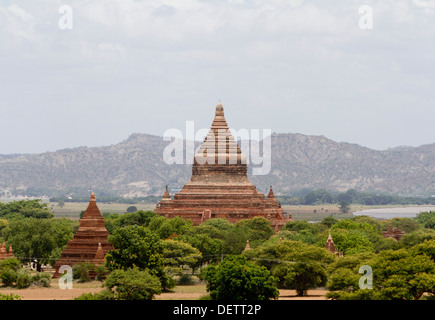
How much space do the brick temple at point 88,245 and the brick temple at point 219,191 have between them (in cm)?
2820

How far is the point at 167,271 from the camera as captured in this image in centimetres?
8688

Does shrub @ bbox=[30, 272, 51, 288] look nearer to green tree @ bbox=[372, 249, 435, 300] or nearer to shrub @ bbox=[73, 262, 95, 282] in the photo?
shrub @ bbox=[73, 262, 95, 282]

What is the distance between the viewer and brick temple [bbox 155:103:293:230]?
126000mm

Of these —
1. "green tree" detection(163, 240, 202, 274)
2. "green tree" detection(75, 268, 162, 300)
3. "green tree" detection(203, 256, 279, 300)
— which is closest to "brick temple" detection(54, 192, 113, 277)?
"green tree" detection(163, 240, 202, 274)

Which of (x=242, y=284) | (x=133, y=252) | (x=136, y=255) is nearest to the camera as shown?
(x=242, y=284)

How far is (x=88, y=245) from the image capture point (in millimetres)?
93562

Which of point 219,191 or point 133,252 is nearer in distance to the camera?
point 133,252

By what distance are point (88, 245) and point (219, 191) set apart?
36.9 meters

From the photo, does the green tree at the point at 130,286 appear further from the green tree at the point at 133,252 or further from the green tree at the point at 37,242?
the green tree at the point at 37,242

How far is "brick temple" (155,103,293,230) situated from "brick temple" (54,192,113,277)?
92.5ft

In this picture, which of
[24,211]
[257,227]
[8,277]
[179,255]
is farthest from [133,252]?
[24,211]

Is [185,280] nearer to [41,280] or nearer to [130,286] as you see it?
[41,280]
